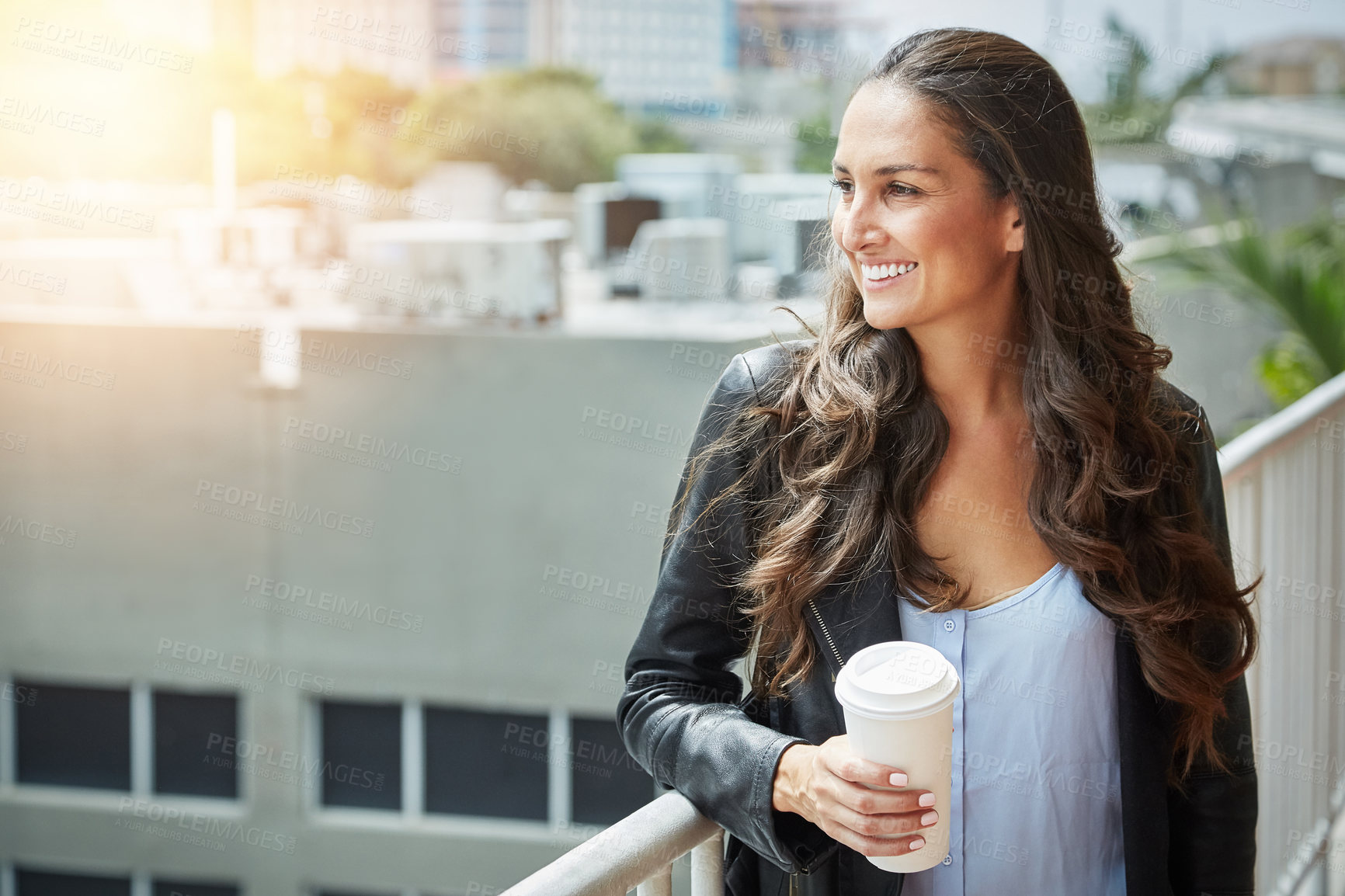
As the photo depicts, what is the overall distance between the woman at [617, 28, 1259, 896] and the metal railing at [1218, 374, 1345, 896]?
A: 2.15ft

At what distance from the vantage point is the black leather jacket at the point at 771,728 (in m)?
1.12

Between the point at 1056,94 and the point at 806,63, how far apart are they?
66.4 ft

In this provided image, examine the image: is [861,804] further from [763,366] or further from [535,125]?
[535,125]

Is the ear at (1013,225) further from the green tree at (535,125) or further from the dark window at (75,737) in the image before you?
Result: the green tree at (535,125)

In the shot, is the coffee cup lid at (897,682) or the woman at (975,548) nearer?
the coffee cup lid at (897,682)

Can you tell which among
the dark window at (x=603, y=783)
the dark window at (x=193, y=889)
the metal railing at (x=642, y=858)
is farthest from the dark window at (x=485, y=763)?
the metal railing at (x=642, y=858)

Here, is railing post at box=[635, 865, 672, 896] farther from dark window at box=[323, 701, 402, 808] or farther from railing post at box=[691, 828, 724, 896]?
dark window at box=[323, 701, 402, 808]

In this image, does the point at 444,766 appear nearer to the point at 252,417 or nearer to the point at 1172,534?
the point at 252,417

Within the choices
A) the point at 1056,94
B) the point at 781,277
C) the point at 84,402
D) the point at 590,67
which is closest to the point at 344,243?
the point at 84,402

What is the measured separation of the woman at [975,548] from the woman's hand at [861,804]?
4.8 inches

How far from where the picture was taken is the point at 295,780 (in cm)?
1341

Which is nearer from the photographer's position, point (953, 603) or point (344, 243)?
point (953, 603)

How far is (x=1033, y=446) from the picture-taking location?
54.2 inches

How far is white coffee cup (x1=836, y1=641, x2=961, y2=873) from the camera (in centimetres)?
96
